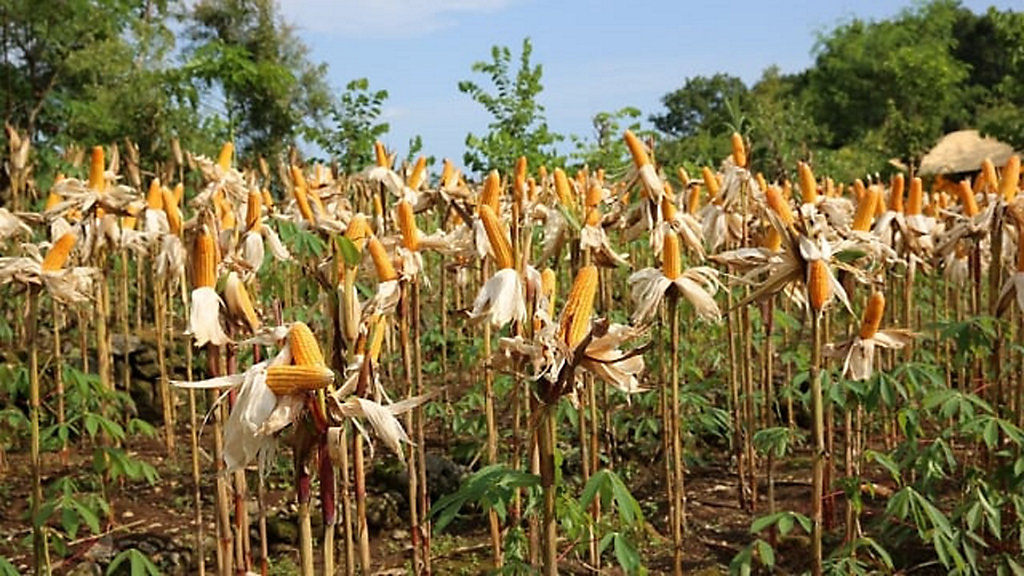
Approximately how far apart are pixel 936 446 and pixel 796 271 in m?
1.06

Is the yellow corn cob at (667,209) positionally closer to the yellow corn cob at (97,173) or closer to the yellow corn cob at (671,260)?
the yellow corn cob at (671,260)

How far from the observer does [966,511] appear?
110 inches

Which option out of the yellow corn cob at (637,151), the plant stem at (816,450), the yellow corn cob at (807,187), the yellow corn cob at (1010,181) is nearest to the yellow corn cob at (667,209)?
the yellow corn cob at (637,151)

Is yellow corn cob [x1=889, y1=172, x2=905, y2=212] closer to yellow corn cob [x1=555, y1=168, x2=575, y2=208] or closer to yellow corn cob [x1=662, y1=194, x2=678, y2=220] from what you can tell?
yellow corn cob [x1=662, y1=194, x2=678, y2=220]

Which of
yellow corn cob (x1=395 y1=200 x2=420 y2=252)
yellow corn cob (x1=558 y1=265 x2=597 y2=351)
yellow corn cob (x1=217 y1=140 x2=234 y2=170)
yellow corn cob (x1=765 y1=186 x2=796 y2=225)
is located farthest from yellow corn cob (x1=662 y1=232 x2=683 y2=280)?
yellow corn cob (x1=217 y1=140 x2=234 y2=170)

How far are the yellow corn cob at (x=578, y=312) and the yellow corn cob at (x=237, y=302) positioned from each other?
2.40 feet

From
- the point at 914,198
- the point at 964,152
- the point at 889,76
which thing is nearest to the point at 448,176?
the point at 914,198

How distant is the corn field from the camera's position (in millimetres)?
1464

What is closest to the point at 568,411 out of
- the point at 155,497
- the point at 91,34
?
the point at 155,497

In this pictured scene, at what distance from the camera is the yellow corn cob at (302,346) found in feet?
4.09

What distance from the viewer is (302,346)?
1.25m

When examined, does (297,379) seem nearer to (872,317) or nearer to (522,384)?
(522,384)

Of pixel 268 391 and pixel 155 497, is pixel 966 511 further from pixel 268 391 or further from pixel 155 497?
pixel 155 497

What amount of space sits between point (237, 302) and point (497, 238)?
1.80 feet
